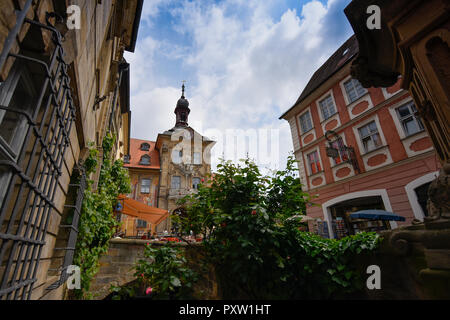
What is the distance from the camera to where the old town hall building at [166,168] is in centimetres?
2169

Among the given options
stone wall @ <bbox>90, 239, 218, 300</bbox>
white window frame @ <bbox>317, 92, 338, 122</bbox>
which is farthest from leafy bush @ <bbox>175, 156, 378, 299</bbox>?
white window frame @ <bbox>317, 92, 338, 122</bbox>

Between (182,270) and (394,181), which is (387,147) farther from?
(182,270)

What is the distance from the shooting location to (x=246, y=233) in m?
3.16

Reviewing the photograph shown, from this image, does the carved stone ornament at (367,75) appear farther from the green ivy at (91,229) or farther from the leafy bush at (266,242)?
the green ivy at (91,229)

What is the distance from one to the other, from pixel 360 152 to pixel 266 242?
9475 millimetres

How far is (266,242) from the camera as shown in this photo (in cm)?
322

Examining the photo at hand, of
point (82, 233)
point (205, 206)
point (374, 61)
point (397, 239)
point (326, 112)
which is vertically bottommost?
point (397, 239)

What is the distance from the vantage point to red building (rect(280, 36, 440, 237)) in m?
8.54

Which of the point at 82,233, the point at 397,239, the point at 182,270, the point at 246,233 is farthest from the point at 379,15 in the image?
the point at 82,233

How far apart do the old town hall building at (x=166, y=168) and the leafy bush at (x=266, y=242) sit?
679 inches

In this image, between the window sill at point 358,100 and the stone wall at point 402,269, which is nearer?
the stone wall at point 402,269

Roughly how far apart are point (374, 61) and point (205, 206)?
3602 mm

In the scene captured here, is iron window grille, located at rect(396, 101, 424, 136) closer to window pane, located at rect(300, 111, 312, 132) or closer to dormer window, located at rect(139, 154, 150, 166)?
window pane, located at rect(300, 111, 312, 132)

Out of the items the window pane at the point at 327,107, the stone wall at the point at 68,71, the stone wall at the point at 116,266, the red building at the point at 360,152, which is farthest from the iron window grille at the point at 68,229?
the window pane at the point at 327,107
